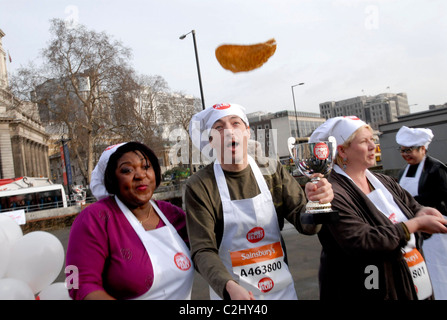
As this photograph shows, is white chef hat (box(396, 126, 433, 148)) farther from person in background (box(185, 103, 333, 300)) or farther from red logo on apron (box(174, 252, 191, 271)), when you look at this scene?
red logo on apron (box(174, 252, 191, 271))

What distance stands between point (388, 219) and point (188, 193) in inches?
45.1

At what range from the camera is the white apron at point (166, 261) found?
1921 mm

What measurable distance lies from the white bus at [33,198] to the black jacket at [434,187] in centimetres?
2393

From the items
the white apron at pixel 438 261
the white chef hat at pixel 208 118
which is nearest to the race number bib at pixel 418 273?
the white apron at pixel 438 261

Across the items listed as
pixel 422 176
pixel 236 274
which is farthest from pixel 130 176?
pixel 422 176

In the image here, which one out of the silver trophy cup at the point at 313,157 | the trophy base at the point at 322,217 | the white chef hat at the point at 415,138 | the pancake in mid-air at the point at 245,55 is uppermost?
the pancake in mid-air at the point at 245,55

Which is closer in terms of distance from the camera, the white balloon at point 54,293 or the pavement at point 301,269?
the white balloon at point 54,293

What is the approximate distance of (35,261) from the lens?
243 centimetres

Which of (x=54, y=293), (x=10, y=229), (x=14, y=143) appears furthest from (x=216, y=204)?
(x=14, y=143)

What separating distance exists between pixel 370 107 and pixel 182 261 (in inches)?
5067

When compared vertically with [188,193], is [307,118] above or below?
above

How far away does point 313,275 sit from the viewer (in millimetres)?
5453

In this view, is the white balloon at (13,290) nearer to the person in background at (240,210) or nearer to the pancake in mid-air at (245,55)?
the person in background at (240,210)

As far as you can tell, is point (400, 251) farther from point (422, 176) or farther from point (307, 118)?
point (307, 118)
